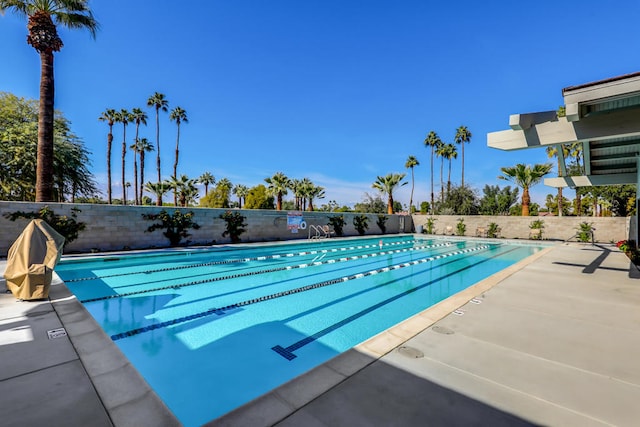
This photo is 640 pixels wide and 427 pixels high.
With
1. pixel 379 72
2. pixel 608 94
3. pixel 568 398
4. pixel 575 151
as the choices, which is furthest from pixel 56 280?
pixel 575 151

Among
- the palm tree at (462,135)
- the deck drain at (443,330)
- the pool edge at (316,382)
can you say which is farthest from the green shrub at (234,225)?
the palm tree at (462,135)

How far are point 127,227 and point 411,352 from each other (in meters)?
12.5

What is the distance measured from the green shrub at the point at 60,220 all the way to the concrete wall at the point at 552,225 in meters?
22.8

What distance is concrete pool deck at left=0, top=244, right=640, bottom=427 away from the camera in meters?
1.75

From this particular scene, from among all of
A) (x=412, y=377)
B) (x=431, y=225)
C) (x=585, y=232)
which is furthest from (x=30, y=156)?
(x=585, y=232)

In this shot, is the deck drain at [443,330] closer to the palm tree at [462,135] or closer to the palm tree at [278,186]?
the palm tree at [278,186]

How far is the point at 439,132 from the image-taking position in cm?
3834

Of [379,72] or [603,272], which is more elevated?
[379,72]

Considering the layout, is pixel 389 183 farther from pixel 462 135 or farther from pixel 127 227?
pixel 127 227

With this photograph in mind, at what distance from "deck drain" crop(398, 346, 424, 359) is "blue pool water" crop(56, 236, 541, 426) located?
3.88ft

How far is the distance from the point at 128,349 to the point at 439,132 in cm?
4212

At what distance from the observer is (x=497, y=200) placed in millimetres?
29688

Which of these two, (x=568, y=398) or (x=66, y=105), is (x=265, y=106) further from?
(x=568, y=398)

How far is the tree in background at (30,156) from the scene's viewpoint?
14781 mm
